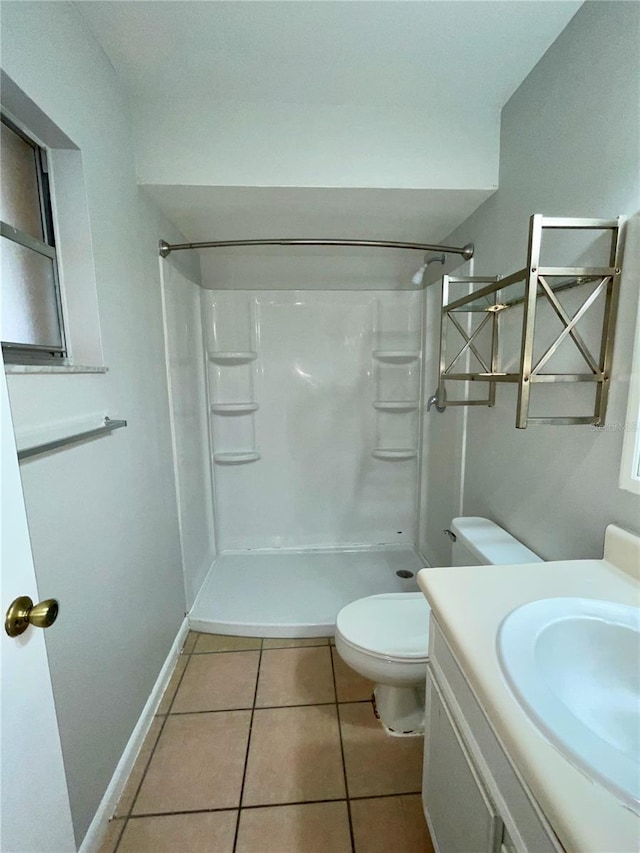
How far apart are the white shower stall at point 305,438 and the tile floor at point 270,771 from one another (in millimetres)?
596

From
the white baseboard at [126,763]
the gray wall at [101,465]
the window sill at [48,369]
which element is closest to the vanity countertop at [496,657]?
the gray wall at [101,465]

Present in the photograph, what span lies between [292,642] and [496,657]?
1460 millimetres

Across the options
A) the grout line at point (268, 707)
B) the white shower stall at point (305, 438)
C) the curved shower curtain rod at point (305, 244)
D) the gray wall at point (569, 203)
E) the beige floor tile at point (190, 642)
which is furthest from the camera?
the white shower stall at point (305, 438)

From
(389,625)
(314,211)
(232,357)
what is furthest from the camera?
(232,357)

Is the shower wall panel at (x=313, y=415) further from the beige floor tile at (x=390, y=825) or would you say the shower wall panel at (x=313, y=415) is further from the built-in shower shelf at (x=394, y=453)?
the beige floor tile at (x=390, y=825)

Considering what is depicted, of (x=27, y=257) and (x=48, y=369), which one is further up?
(x=27, y=257)

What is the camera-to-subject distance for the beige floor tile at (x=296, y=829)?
1038 millimetres

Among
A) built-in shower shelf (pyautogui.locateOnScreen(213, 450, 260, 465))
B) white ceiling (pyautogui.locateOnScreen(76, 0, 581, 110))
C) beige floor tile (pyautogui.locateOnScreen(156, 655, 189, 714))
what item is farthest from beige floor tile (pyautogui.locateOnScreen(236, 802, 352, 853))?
white ceiling (pyautogui.locateOnScreen(76, 0, 581, 110))

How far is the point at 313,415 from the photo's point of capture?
101 inches

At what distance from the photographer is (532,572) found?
90cm

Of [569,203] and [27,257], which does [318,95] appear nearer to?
[569,203]

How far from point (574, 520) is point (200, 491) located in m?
1.97

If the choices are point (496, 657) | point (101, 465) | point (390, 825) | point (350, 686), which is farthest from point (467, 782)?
point (101, 465)

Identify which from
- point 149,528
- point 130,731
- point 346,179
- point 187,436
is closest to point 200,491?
point 187,436
